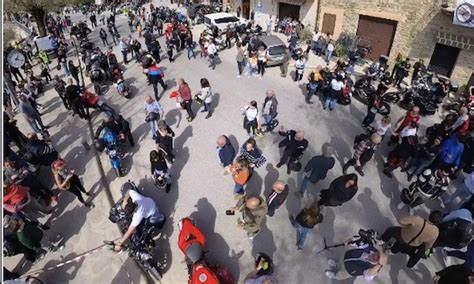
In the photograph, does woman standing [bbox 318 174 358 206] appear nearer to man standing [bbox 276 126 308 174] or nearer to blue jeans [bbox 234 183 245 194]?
man standing [bbox 276 126 308 174]

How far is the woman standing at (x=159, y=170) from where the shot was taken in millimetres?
6765

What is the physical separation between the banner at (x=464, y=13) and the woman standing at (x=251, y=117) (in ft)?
33.6

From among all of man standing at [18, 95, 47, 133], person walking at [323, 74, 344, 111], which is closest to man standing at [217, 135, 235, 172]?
person walking at [323, 74, 344, 111]

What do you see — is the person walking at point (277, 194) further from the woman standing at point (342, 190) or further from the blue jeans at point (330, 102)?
the blue jeans at point (330, 102)

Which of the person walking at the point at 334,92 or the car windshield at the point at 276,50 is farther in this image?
the car windshield at the point at 276,50

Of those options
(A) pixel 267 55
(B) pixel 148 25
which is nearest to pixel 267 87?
(A) pixel 267 55

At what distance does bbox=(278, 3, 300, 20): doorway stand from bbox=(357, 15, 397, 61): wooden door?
6.07 metres

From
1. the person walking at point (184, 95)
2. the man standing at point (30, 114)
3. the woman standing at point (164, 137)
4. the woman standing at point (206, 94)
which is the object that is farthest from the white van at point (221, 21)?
the woman standing at point (164, 137)

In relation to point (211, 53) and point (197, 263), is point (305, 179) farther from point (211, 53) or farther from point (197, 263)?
point (211, 53)

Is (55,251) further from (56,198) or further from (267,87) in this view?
(267,87)

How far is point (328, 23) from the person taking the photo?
1841 centimetres

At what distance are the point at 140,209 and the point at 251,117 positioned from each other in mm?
4464

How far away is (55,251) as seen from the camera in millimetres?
6246

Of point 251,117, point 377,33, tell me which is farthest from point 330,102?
point 377,33
